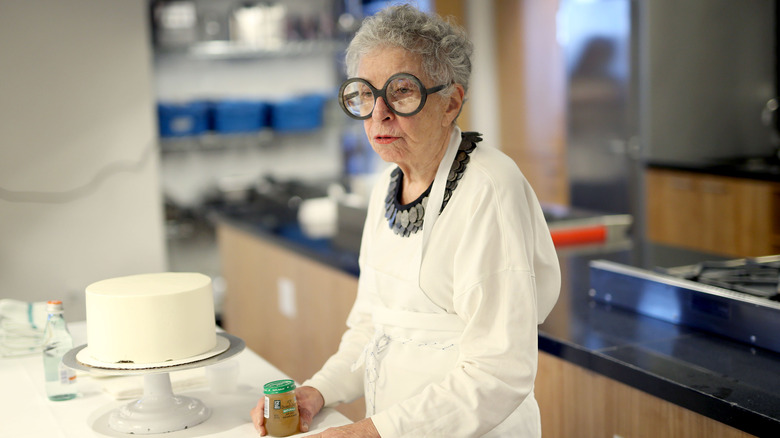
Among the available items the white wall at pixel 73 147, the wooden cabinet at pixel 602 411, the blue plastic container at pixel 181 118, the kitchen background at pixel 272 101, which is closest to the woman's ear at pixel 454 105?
the wooden cabinet at pixel 602 411

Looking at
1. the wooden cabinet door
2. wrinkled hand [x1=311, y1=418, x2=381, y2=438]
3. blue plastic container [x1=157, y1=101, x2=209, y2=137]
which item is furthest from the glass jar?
blue plastic container [x1=157, y1=101, x2=209, y2=137]

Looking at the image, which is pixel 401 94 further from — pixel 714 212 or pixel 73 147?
pixel 714 212

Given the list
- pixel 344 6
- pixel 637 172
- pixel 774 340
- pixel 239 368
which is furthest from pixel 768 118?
pixel 239 368

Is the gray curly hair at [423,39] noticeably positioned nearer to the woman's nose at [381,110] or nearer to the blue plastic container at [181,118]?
the woman's nose at [381,110]

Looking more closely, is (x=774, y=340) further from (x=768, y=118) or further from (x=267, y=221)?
(x=768, y=118)

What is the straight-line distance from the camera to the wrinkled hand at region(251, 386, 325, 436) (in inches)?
59.0

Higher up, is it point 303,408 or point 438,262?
point 438,262

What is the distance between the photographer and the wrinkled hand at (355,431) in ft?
4.42

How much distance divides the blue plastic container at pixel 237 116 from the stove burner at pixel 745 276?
3526 mm

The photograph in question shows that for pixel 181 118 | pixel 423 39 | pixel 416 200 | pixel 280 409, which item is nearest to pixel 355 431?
pixel 280 409

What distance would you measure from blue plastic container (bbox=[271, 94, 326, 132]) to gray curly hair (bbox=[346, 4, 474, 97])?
3.93 meters

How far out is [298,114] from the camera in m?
5.41

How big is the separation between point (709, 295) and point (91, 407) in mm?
1308

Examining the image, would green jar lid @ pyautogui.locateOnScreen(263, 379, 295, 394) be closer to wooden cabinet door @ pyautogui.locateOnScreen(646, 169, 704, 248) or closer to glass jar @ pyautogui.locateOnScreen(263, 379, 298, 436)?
glass jar @ pyautogui.locateOnScreen(263, 379, 298, 436)
